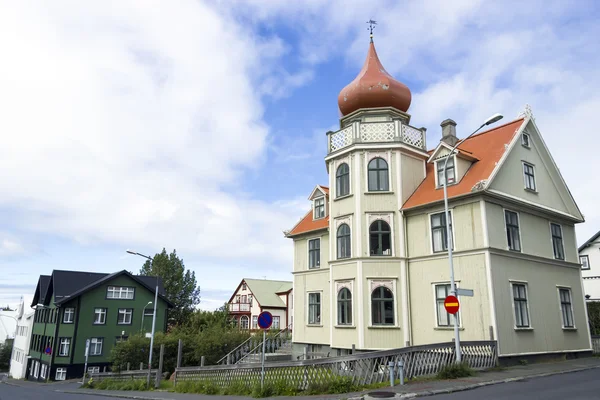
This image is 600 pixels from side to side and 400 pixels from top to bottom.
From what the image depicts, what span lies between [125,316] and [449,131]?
4068 centimetres

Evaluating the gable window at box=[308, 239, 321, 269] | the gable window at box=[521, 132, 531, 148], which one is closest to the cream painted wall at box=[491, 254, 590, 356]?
the gable window at box=[521, 132, 531, 148]

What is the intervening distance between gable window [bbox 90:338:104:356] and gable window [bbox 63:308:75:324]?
301cm

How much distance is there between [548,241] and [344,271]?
10455mm

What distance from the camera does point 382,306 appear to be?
835 inches

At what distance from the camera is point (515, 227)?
68.2 ft

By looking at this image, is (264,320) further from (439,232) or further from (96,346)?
(96,346)

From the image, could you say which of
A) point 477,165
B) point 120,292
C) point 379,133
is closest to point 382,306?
point 477,165

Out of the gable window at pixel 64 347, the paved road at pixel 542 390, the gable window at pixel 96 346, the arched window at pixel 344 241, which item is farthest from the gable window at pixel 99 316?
the paved road at pixel 542 390

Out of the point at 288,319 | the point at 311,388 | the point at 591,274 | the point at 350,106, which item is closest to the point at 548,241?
the point at 350,106

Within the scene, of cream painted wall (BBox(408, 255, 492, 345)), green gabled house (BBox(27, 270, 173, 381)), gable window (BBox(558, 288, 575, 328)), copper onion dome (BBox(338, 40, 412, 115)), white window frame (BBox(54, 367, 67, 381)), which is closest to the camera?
cream painted wall (BBox(408, 255, 492, 345))

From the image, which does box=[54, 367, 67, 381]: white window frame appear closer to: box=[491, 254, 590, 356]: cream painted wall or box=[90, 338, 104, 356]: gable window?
box=[90, 338, 104, 356]: gable window

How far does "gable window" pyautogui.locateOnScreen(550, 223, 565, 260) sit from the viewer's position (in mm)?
23062

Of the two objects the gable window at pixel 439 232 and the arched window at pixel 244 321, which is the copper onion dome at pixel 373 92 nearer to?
the gable window at pixel 439 232

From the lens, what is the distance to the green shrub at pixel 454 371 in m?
14.5
